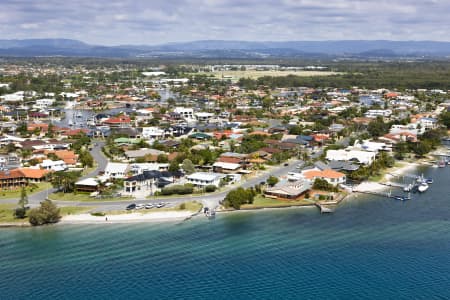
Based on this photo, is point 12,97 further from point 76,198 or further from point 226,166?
point 76,198

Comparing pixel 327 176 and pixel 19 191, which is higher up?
pixel 327 176

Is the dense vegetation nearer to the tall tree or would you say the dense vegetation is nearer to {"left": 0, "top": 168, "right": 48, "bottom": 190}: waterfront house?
the tall tree

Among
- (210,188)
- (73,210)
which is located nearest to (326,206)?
(210,188)

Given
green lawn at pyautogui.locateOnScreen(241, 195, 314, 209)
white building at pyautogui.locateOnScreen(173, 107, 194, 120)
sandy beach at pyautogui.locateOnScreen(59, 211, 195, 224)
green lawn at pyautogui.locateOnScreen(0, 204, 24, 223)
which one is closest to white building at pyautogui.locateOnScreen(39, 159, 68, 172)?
green lawn at pyautogui.locateOnScreen(0, 204, 24, 223)

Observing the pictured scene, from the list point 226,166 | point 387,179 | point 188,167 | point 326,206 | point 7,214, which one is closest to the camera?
point 7,214

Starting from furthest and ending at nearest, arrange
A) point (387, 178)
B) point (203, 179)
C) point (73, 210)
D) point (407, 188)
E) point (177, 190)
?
point (387, 178)
point (407, 188)
point (203, 179)
point (177, 190)
point (73, 210)

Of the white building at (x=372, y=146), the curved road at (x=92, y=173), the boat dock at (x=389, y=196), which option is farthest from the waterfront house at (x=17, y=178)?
the white building at (x=372, y=146)

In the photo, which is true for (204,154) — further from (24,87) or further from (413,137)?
(24,87)
